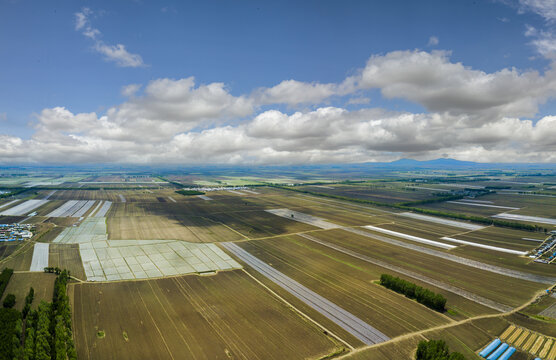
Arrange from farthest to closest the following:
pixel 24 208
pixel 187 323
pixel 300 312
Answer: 1. pixel 24 208
2. pixel 300 312
3. pixel 187 323

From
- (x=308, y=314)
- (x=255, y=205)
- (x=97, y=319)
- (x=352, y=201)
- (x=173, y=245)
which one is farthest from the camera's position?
(x=352, y=201)

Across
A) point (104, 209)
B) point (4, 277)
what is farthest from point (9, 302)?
point (104, 209)

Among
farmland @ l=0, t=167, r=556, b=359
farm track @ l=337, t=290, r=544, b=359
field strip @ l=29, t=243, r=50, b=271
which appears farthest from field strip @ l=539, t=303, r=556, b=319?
field strip @ l=29, t=243, r=50, b=271

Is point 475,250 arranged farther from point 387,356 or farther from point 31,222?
point 31,222

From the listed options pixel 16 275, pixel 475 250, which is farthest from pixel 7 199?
pixel 475 250

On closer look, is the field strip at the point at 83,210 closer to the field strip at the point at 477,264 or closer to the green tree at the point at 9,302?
the green tree at the point at 9,302

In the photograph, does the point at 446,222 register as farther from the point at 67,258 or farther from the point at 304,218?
the point at 67,258

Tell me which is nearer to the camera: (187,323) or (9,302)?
(187,323)
